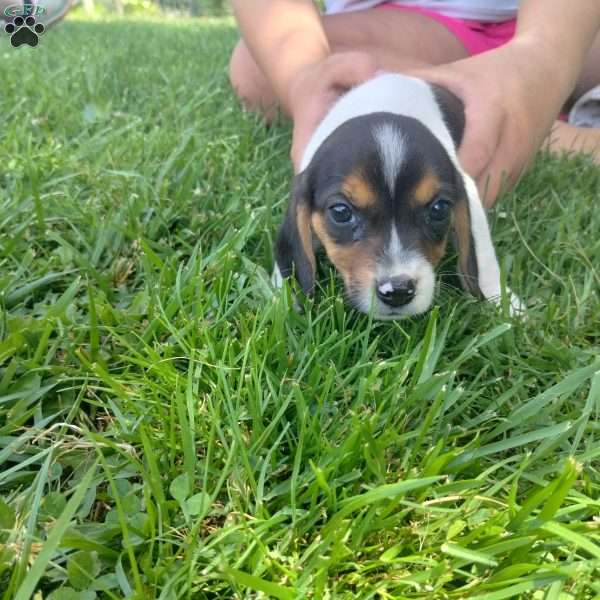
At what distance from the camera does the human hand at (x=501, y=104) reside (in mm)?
3078

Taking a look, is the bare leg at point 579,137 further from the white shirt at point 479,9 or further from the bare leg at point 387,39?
the bare leg at point 387,39

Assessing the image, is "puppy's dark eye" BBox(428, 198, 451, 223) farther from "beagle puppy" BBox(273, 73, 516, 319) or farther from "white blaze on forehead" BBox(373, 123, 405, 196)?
"white blaze on forehead" BBox(373, 123, 405, 196)

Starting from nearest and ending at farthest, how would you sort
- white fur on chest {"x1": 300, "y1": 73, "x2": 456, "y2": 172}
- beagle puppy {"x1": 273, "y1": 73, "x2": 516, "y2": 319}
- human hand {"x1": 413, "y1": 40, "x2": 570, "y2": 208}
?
beagle puppy {"x1": 273, "y1": 73, "x2": 516, "y2": 319} < white fur on chest {"x1": 300, "y1": 73, "x2": 456, "y2": 172} < human hand {"x1": 413, "y1": 40, "x2": 570, "y2": 208}

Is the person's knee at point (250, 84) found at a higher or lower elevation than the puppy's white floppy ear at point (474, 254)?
higher

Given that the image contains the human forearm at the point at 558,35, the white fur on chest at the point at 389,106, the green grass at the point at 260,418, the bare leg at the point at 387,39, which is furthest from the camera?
the bare leg at the point at 387,39

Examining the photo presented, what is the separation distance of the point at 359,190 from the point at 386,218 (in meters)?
0.15

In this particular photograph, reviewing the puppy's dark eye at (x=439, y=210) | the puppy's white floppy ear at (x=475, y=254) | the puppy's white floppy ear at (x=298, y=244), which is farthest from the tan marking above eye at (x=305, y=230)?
the puppy's white floppy ear at (x=475, y=254)

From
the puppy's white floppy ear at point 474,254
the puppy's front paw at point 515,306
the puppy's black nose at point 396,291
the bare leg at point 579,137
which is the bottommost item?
the bare leg at point 579,137

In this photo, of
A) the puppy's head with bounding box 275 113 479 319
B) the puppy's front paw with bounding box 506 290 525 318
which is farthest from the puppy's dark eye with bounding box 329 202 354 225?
the puppy's front paw with bounding box 506 290 525 318

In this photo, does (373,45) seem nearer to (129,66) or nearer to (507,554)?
(129,66)

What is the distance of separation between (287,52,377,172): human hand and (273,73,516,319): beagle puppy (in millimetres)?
477

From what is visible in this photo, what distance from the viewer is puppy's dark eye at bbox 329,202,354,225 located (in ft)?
8.36

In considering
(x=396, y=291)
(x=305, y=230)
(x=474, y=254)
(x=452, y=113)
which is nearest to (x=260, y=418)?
(x=396, y=291)

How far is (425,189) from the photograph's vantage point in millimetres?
2488
